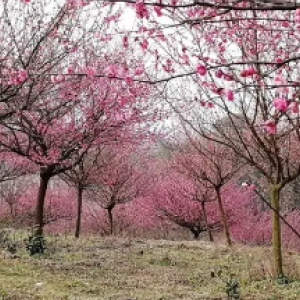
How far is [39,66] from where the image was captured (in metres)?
7.23

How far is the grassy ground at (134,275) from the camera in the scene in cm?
631

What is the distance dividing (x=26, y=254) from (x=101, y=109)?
3404 mm

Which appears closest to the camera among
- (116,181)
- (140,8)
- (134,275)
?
(140,8)

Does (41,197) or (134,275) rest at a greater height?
(41,197)

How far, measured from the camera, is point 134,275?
8102 millimetres

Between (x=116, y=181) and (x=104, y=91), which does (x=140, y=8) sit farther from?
(x=116, y=181)

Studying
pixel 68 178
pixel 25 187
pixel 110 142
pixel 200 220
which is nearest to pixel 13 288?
pixel 110 142

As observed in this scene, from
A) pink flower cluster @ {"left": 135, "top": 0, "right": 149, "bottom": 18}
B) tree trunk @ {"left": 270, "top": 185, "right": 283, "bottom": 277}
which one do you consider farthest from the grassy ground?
pink flower cluster @ {"left": 135, "top": 0, "right": 149, "bottom": 18}

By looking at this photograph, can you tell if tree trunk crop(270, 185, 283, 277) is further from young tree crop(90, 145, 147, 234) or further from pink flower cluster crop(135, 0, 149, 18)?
young tree crop(90, 145, 147, 234)

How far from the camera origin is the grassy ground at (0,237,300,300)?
6309mm

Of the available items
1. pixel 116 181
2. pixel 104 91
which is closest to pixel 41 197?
pixel 104 91

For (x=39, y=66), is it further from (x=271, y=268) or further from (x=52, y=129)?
(x=271, y=268)

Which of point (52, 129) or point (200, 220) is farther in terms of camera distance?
point (200, 220)

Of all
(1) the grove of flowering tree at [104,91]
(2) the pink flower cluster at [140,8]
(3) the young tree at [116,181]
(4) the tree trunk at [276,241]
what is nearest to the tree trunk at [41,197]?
(1) the grove of flowering tree at [104,91]
